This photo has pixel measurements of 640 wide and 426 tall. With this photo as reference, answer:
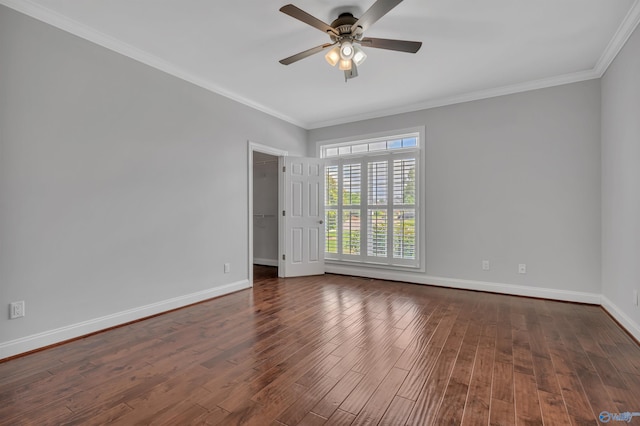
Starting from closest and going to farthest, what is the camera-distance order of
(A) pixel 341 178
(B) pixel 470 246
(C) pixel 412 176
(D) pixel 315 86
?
(D) pixel 315 86
(B) pixel 470 246
(C) pixel 412 176
(A) pixel 341 178

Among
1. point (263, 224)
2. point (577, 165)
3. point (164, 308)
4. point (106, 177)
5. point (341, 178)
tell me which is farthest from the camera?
point (263, 224)

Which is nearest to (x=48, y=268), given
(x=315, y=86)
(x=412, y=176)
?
(x=315, y=86)

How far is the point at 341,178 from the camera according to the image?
5.43 m

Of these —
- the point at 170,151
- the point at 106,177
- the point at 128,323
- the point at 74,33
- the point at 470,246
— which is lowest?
the point at 128,323

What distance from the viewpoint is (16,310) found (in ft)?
7.72

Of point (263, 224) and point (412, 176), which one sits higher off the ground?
point (412, 176)

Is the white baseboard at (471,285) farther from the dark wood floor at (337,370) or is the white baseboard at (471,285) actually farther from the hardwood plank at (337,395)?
the hardwood plank at (337,395)

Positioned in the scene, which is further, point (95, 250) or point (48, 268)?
point (95, 250)

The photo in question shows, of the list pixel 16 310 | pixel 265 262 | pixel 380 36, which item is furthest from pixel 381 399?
pixel 265 262

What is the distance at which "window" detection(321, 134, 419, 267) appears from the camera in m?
4.77

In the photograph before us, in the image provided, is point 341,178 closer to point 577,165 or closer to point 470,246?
point 470,246

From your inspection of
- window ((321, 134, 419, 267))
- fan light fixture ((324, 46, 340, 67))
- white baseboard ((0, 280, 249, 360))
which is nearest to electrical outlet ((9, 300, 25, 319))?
white baseboard ((0, 280, 249, 360))

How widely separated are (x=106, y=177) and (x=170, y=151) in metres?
0.76

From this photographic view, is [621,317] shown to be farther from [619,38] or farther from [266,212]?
[266,212]
